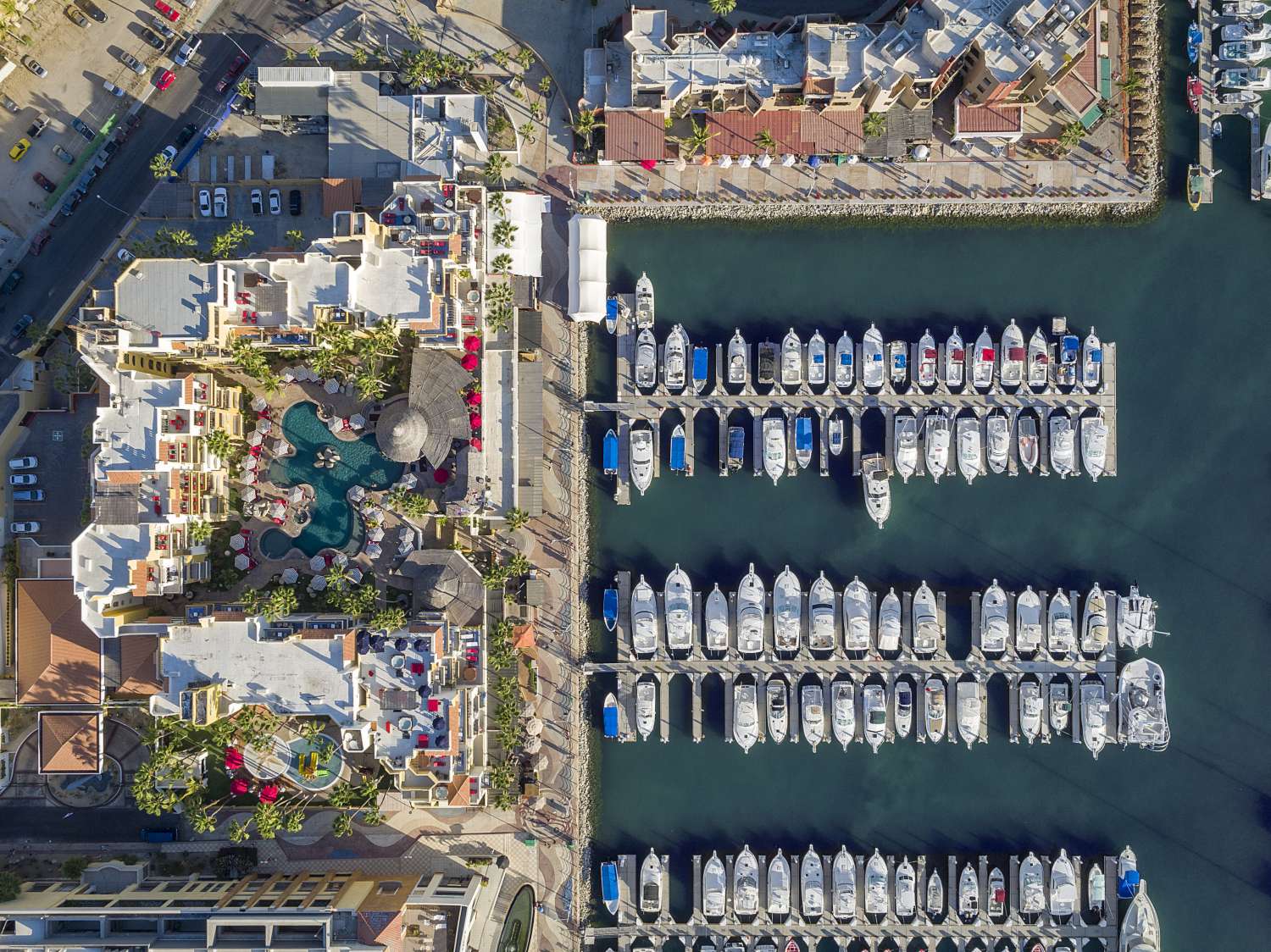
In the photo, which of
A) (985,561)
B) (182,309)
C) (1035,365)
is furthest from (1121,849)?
(182,309)

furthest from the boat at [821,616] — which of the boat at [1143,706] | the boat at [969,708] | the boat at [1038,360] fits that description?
the boat at [1143,706]

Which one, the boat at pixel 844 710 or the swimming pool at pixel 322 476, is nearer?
the boat at pixel 844 710

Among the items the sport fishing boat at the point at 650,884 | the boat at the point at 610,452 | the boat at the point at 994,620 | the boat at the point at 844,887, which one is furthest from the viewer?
→ the boat at the point at 610,452

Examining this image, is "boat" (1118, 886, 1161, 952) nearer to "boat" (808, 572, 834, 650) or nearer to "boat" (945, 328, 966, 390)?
"boat" (808, 572, 834, 650)

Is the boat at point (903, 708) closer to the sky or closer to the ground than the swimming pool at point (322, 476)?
closer to the ground

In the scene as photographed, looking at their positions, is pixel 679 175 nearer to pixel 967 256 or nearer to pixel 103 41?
pixel 967 256

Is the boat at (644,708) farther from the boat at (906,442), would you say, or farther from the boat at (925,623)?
the boat at (906,442)
